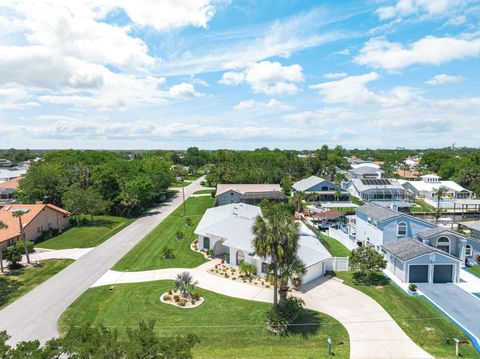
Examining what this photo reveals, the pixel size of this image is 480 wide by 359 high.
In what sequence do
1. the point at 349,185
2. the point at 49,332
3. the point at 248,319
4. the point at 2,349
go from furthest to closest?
the point at 349,185 < the point at 248,319 < the point at 49,332 < the point at 2,349

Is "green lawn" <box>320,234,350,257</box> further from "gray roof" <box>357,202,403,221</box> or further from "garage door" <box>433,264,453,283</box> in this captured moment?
"garage door" <box>433,264,453,283</box>

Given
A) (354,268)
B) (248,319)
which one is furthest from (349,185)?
(248,319)

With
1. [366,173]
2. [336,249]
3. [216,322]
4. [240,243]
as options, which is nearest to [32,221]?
[240,243]

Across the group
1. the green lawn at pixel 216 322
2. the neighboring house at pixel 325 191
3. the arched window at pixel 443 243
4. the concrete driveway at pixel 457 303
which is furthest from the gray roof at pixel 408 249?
the neighboring house at pixel 325 191

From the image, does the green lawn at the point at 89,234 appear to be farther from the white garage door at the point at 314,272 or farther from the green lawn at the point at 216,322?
the white garage door at the point at 314,272

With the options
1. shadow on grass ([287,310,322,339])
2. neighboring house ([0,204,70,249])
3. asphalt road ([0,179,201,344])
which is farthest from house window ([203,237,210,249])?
neighboring house ([0,204,70,249])

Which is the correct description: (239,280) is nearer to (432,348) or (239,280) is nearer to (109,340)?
(432,348)
